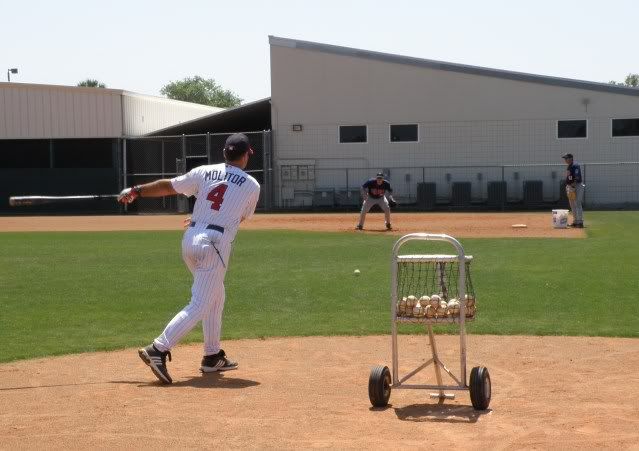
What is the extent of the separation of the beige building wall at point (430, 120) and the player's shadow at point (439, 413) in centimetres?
3440

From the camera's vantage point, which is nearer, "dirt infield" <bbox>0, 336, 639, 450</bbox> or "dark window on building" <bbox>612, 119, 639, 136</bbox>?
"dirt infield" <bbox>0, 336, 639, 450</bbox>

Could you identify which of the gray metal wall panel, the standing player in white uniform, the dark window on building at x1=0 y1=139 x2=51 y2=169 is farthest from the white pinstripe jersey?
the dark window on building at x1=0 y1=139 x2=51 y2=169

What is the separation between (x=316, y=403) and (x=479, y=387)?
1255 millimetres

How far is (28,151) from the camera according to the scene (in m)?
45.6

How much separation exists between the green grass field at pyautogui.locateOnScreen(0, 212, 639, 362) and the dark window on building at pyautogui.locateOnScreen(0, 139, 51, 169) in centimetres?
2198

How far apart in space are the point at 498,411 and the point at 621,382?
161cm

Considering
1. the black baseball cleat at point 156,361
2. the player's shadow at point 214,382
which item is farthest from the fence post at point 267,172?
the black baseball cleat at point 156,361

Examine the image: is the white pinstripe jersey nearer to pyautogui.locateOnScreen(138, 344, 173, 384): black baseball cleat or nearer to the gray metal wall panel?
pyautogui.locateOnScreen(138, 344, 173, 384): black baseball cleat

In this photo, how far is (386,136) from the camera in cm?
4247

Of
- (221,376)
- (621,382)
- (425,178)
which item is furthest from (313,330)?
(425,178)

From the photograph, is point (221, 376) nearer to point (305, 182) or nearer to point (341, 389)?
point (341, 389)

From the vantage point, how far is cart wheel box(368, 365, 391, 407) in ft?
24.1

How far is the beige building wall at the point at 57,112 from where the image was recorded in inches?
1752

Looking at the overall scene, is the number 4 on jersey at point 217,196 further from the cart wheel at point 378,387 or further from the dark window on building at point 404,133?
the dark window on building at point 404,133
